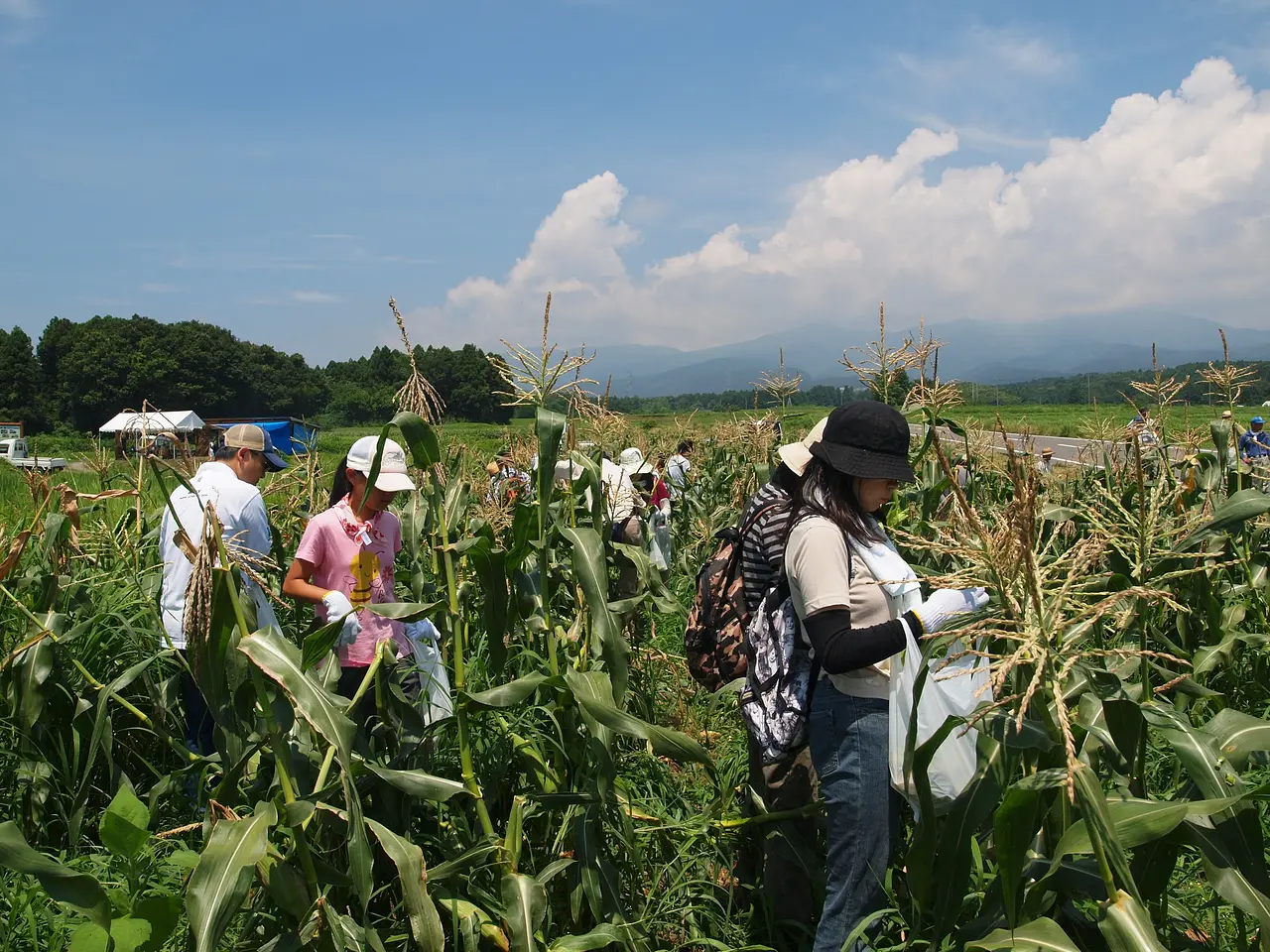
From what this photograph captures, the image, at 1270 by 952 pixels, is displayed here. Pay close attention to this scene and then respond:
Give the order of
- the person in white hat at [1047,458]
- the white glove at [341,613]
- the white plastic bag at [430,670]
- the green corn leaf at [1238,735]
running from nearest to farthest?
the green corn leaf at [1238,735] < the white plastic bag at [430,670] < the white glove at [341,613] < the person in white hat at [1047,458]

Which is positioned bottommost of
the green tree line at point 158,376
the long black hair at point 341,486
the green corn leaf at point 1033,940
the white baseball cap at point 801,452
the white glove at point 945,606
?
the green corn leaf at point 1033,940

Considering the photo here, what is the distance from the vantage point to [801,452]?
104 inches

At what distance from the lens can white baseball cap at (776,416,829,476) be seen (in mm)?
2594

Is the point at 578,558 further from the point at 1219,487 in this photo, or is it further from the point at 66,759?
the point at 1219,487

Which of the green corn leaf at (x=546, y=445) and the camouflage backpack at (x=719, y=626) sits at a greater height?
the green corn leaf at (x=546, y=445)

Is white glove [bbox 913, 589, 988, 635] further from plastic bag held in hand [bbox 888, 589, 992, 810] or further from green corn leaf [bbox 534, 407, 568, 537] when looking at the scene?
green corn leaf [bbox 534, 407, 568, 537]

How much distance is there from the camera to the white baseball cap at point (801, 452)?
2.59 m

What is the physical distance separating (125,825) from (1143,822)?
2.25m

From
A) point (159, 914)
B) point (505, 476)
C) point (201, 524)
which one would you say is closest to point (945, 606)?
point (159, 914)

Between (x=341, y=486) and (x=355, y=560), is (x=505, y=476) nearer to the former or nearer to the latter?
(x=341, y=486)

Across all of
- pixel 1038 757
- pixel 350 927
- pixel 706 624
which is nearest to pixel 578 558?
pixel 706 624

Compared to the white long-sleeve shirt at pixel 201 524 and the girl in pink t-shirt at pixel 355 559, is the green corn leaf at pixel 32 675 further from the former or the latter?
the girl in pink t-shirt at pixel 355 559

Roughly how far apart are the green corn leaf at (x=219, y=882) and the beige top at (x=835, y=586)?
146 cm

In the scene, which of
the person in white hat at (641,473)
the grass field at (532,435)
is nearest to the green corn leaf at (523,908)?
the grass field at (532,435)
